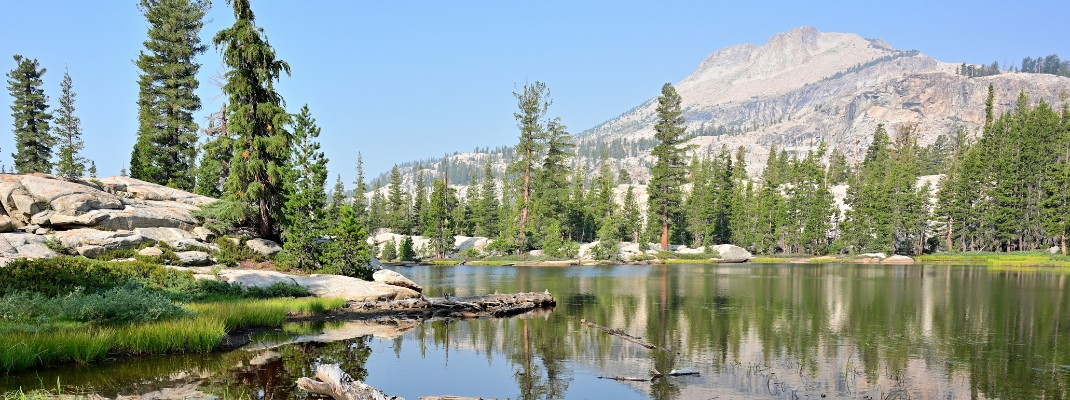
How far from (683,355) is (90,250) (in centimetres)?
2558

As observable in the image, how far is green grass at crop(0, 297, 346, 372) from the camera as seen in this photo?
47.2 feet

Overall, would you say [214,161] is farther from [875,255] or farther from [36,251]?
[875,255]

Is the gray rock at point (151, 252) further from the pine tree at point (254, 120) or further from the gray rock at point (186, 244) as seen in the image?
the pine tree at point (254, 120)

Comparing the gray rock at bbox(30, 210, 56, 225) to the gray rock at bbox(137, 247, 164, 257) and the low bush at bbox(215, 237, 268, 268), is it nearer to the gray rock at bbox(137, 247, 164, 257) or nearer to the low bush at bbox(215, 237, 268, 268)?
the gray rock at bbox(137, 247, 164, 257)

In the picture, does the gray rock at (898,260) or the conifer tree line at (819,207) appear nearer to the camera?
the gray rock at (898,260)

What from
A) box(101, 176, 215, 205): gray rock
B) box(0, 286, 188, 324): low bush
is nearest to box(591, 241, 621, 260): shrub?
box(101, 176, 215, 205): gray rock

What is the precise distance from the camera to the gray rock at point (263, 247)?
33.6 meters

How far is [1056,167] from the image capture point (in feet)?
246

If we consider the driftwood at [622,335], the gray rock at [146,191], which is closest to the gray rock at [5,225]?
the gray rock at [146,191]

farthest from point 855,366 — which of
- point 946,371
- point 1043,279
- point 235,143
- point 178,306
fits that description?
point 1043,279

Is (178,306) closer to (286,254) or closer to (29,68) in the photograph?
(286,254)

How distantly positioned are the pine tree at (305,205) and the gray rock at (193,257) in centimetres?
347

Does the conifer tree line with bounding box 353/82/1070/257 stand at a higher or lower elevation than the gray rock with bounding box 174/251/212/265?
higher

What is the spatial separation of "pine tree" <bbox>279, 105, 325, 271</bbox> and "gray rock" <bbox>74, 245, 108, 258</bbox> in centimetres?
757
